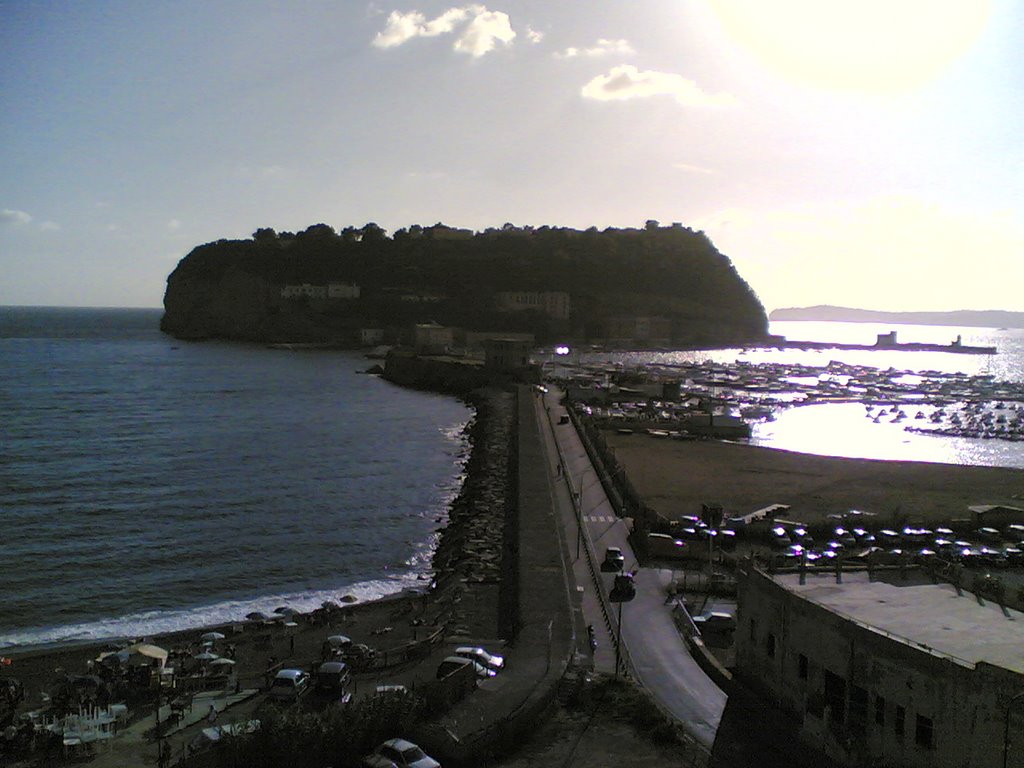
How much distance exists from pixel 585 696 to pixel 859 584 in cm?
390

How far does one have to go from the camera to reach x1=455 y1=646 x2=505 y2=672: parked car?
12.5 metres

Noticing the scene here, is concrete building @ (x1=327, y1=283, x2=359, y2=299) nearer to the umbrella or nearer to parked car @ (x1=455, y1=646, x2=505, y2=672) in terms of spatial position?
the umbrella

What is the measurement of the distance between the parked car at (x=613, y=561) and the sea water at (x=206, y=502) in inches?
193

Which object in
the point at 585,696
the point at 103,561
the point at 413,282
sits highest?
the point at 413,282

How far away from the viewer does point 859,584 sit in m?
11.0

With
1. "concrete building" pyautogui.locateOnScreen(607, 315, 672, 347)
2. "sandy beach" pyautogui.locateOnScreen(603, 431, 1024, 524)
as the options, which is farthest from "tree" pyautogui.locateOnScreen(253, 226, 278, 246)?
"sandy beach" pyautogui.locateOnScreen(603, 431, 1024, 524)

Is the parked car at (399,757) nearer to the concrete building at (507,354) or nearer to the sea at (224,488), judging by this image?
the sea at (224,488)

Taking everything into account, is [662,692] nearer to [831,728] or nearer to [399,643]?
[831,728]

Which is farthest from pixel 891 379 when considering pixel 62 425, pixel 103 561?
pixel 103 561

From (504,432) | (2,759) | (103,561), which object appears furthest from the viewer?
(504,432)

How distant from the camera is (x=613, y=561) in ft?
59.4

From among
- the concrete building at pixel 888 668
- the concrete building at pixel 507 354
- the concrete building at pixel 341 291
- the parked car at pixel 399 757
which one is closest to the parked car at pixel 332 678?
→ the parked car at pixel 399 757

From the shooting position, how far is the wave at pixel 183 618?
A: 1650 cm

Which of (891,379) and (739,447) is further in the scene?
(891,379)
